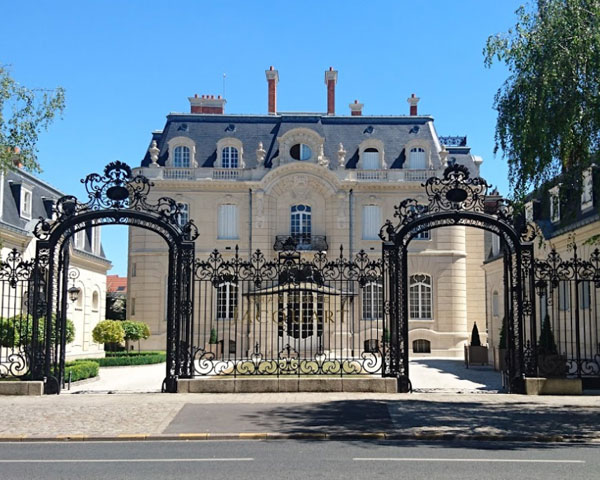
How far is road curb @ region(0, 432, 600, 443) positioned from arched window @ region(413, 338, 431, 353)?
91.0 feet

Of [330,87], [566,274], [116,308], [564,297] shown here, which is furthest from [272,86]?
[566,274]

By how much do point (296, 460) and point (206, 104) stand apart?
36963mm

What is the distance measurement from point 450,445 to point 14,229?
70.4 feet

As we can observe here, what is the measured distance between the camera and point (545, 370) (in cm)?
1753

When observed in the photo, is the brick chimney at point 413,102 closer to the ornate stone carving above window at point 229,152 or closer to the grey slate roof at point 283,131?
the grey slate roof at point 283,131

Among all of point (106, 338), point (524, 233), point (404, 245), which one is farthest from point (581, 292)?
point (106, 338)

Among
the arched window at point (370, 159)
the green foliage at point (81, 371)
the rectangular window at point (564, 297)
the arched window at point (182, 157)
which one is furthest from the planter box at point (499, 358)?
the arched window at point (182, 157)

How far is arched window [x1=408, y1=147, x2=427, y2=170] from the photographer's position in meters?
40.7

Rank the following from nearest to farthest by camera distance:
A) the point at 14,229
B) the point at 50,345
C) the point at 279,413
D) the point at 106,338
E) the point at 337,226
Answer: the point at 279,413 < the point at 50,345 < the point at 14,229 < the point at 106,338 < the point at 337,226

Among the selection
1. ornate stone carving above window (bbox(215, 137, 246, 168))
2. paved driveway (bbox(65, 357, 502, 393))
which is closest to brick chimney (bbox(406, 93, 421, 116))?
ornate stone carving above window (bbox(215, 137, 246, 168))

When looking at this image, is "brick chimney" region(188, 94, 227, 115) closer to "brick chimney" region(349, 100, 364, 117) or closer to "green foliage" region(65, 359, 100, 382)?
"brick chimney" region(349, 100, 364, 117)

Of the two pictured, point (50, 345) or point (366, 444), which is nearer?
point (366, 444)

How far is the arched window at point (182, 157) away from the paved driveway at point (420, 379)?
13.3m

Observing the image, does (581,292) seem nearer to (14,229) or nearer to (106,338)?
(106,338)
